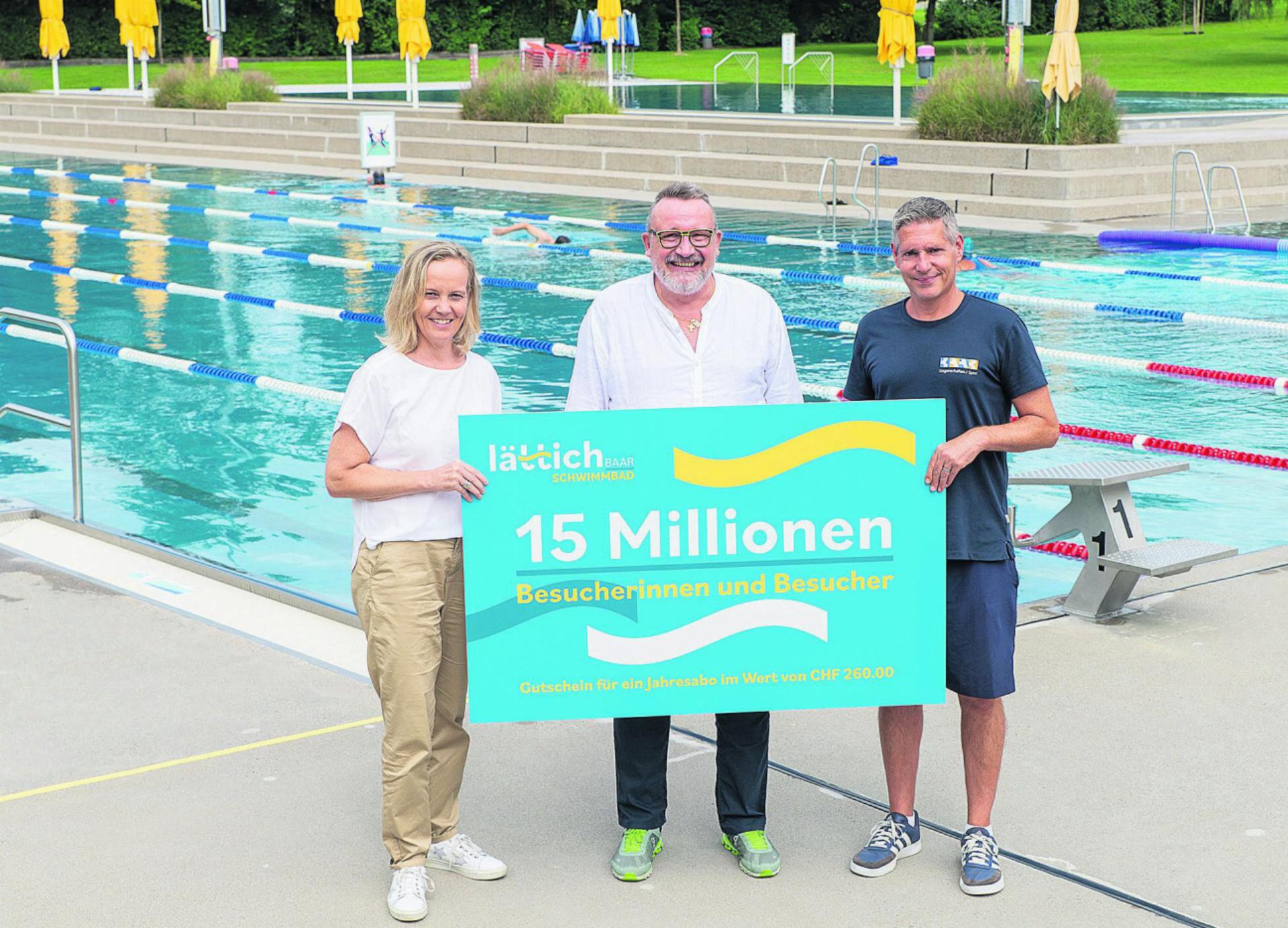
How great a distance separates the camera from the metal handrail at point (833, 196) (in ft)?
58.4

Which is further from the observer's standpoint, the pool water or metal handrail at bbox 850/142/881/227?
the pool water

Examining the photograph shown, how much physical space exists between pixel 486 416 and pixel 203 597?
2744mm

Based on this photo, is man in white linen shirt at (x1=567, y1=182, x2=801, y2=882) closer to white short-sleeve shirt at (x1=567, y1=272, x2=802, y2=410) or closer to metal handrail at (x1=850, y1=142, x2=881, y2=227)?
white short-sleeve shirt at (x1=567, y1=272, x2=802, y2=410)

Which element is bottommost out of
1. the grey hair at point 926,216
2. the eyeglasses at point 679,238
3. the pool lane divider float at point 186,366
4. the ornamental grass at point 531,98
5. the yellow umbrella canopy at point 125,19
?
the pool lane divider float at point 186,366

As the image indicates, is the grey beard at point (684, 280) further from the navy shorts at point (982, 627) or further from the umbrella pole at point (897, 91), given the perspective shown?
the umbrella pole at point (897, 91)

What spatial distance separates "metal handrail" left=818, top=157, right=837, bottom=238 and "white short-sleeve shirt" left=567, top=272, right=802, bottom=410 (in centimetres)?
1369

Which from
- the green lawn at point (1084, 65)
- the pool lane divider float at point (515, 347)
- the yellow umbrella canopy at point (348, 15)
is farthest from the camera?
the green lawn at point (1084, 65)

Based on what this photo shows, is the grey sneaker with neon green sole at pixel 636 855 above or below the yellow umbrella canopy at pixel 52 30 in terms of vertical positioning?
below

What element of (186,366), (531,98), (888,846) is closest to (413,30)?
(531,98)

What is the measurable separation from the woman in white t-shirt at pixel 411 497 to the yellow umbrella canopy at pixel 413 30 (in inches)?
1038

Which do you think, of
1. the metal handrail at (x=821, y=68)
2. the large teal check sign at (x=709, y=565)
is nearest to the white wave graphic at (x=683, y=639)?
the large teal check sign at (x=709, y=565)

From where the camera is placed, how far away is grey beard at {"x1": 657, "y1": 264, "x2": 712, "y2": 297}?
11.9ft

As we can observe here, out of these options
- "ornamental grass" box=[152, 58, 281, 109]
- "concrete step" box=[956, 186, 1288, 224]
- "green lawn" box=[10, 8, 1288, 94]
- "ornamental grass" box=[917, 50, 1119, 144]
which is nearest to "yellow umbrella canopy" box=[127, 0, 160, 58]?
"ornamental grass" box=[152, 58, 281, 109]

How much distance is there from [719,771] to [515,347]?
8.21m
